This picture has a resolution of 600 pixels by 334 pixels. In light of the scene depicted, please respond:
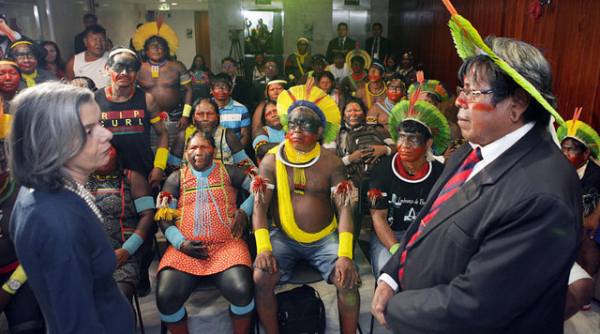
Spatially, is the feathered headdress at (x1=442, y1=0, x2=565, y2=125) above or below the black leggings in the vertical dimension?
above

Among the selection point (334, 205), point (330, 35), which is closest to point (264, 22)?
point (330, 35)

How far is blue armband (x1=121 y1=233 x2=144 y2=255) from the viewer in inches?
114

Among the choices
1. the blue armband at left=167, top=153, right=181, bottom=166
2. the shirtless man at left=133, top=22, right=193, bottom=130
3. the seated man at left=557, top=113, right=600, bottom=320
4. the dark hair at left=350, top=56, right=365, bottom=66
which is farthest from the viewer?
the dark hair at left=350, top=56, right=365, bottom=66

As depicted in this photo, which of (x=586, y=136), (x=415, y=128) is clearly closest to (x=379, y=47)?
(x=586, y=136)

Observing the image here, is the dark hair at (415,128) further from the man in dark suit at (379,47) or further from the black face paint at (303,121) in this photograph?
the man in dark suit at (379,47)

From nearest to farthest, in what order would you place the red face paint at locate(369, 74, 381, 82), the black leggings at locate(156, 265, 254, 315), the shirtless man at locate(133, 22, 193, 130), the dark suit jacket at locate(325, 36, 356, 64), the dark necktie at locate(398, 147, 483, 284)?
the dark necktie at locate(398, 147, 483, 284) → the black leggings at locate(156, 265, 254, 315) → the shirtless man at locate(133, 22, 193, 130) → the red face paint at locate(369, 74, 381, 82) → the dark suit jacket at locate(325, 36, 356, 64)

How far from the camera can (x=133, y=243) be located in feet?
9.64

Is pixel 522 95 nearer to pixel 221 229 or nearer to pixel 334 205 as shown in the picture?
pixel 334 205

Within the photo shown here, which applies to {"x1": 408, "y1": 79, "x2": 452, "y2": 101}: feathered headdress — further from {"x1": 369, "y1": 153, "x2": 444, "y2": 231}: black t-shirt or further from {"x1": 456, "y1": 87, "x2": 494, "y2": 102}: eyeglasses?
{"x1": 456, "y1": 87, "x2": 494, "y2": 102}: eyeglasses

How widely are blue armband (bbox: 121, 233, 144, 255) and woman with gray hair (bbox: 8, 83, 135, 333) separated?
1.58m

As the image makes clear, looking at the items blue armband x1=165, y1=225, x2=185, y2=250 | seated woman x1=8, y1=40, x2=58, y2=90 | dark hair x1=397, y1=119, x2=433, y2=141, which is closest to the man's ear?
dark hair x1=397, y1=119, x2=433, y2=141

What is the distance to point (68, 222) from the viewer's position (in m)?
1.31

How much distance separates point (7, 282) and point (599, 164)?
4.60 m

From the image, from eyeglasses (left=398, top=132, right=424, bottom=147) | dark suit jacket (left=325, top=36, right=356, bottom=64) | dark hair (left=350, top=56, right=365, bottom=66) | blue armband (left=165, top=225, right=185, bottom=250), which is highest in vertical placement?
dark suit jacket (left=325, top=36, right=356, bottom=64)
